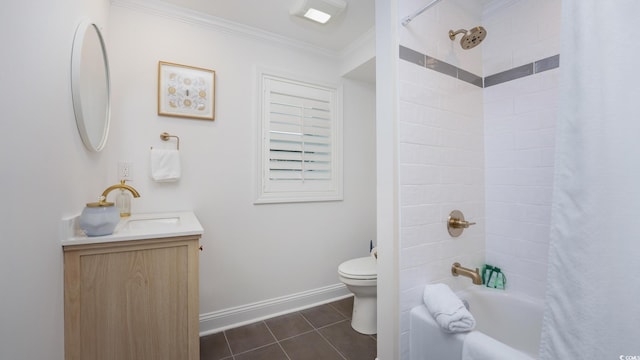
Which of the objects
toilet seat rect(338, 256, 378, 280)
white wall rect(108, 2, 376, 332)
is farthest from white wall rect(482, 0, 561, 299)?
white wall rect(108, 2, 376, 332)

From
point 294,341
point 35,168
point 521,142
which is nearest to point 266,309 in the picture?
point 294,341

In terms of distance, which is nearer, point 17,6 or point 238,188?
point 17,6

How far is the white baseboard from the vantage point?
1852 millimetres

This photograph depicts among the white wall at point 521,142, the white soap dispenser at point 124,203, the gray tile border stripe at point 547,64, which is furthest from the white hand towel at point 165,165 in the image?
the gray tile border stripe at point 547,64

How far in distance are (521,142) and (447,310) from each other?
3.92 feet

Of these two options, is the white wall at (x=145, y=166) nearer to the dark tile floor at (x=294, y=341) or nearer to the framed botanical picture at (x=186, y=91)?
the framed botanical picture at (x=186, y=91)

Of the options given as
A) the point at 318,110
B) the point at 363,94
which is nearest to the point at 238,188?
the point at 318,110

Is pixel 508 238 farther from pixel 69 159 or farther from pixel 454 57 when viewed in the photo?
pixel 69 159

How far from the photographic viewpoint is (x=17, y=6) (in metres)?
0.69

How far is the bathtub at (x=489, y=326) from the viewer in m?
1.15

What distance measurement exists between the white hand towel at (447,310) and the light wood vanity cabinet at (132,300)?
3.98ft

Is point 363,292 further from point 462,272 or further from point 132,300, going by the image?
point 132,300

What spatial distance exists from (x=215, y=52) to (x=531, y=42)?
2.23 metres

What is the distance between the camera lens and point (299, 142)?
2250mm
